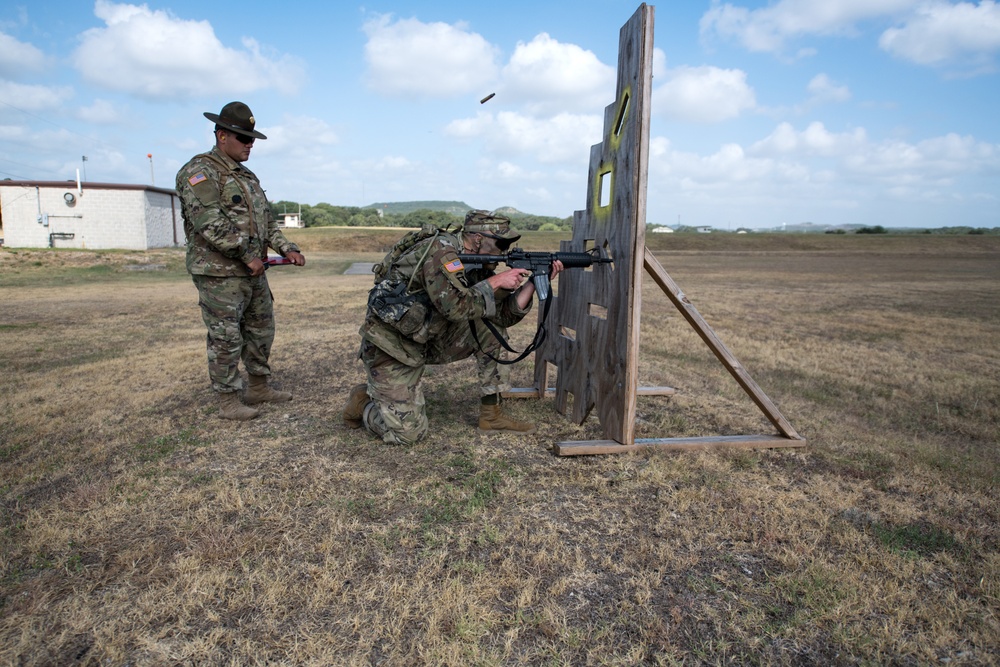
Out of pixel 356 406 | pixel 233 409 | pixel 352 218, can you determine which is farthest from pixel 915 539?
pixel 352 218

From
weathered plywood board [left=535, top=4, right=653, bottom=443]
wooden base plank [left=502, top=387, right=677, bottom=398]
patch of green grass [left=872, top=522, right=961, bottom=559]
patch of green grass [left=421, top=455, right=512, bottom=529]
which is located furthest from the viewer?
wooden base plank [left=502, top=387, right=677, bottom=398]

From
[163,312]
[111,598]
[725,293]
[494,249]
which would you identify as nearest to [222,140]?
[494,249]

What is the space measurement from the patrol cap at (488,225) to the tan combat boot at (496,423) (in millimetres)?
1308

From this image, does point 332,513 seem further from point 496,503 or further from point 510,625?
point 510,625

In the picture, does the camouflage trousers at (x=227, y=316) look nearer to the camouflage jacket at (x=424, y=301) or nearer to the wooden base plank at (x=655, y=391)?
the camouflage jacket at (x=424, y=301)

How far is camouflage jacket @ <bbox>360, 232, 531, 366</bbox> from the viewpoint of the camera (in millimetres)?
4043

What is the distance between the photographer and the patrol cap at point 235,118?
15.0ft

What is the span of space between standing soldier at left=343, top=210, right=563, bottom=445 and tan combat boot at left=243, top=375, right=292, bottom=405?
1096 millimetres

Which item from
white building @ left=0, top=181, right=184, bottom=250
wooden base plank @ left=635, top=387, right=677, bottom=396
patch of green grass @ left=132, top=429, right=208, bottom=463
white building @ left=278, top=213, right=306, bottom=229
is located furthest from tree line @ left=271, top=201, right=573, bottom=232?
patch of green grass @ left=132, top=429, right=208, bottom=463

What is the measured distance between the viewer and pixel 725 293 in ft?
49.9

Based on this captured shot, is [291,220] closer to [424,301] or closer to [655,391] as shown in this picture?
[655,391]

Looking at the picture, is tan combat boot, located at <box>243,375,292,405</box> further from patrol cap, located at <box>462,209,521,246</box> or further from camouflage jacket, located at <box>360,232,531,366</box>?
patrol cap, located at <box>462,209,521,246</box>

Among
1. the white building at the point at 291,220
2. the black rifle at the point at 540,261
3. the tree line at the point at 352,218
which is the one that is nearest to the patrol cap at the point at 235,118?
the black rifle at the point at 540,261

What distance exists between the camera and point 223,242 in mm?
4531
